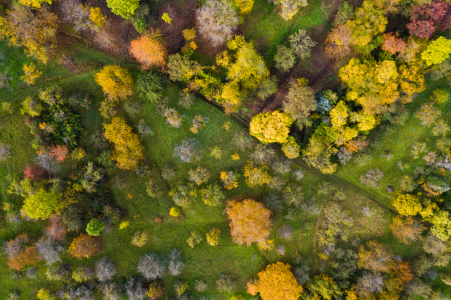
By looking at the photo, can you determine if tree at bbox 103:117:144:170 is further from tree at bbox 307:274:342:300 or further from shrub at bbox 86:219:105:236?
tree at bbox 307:274:342:300

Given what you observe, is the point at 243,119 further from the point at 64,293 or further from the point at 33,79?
the point at 64,293

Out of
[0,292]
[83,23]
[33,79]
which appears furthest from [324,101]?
[0,292]

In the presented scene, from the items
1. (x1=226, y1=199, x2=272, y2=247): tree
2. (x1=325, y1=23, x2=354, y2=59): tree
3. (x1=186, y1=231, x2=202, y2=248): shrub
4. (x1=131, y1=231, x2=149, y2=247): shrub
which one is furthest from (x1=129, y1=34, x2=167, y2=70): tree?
(x1=186, y1=231, x2=202, y2=248): shrub

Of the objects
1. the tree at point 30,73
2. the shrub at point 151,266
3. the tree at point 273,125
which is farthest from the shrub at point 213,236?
the tree at point 30,73

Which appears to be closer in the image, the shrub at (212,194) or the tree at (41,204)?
the tree at (41,204)

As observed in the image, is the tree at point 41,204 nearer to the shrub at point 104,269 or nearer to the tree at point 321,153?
the shrub at point 104,269
